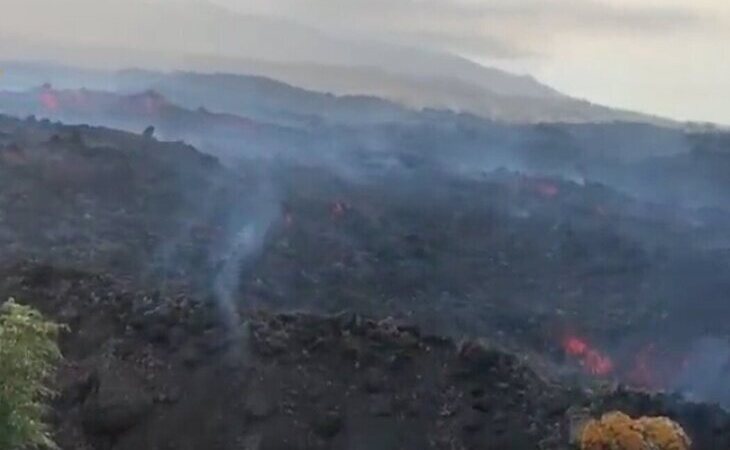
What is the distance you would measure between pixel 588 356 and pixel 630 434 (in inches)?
444

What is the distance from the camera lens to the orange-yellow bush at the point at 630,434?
805 inches

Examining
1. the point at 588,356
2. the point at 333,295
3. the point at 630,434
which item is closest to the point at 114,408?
the point at 630,434

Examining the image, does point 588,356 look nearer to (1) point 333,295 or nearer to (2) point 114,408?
(1) point 333,295

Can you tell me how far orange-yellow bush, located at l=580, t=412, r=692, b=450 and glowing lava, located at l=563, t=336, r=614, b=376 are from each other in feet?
30.6

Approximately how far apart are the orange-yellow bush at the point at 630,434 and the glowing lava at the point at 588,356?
9315mm

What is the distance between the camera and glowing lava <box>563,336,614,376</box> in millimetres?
31031

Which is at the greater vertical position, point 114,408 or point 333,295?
point 114,408

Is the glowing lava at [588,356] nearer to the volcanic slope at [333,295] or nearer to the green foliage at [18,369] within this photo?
the volcanic slope at [333,295]

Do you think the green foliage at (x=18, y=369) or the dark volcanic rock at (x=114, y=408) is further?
the dark volcanic rock at (x=114, y=408)

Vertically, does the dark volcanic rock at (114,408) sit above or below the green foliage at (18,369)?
below

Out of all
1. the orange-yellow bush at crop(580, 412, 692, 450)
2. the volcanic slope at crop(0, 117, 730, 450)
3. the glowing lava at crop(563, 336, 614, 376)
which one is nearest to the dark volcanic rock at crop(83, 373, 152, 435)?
the volcanic slope at crop(0, 117, 730, 450)

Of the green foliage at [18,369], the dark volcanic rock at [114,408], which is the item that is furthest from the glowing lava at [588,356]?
the green foliage at [18,369]

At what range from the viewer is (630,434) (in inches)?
810

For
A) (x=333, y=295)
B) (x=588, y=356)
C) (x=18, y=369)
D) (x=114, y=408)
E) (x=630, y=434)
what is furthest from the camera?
(x=333, y=295)
